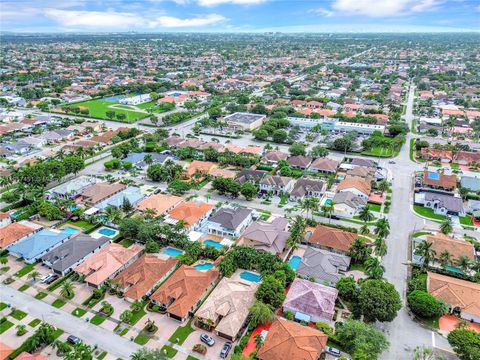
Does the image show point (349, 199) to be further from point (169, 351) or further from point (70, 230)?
point (70, 230)

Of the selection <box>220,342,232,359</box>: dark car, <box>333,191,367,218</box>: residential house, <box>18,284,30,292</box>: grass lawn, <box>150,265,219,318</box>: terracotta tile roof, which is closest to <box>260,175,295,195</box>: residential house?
<box>333,191,367,218</box>: residential house

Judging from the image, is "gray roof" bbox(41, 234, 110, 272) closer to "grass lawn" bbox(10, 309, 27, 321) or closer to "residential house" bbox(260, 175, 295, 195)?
"grass lawn" bbox(10, 309, 27, 321)

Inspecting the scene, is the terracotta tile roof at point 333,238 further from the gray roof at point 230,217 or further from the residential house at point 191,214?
the residential house at point 191,214

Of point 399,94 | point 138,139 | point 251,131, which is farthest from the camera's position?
point 399,94

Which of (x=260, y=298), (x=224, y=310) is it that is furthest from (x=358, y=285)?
(x=224, y=310)

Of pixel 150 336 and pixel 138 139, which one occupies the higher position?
pixel 138 139

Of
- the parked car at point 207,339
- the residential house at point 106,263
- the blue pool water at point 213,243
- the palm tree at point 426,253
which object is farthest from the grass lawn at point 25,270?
the palm tree at point 426,253

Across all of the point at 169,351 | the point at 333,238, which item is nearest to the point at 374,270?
the point at 333,238

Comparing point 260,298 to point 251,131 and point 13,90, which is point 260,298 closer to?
point 251,131
